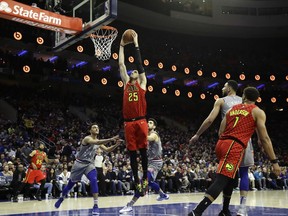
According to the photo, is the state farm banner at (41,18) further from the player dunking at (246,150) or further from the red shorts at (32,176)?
the player dunking at (246,150)

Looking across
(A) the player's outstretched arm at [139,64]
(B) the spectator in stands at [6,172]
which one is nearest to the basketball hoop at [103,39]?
(B) the spectator in stands at [6,172]

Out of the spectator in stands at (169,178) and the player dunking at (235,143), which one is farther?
the spectator in stands at (169,178)

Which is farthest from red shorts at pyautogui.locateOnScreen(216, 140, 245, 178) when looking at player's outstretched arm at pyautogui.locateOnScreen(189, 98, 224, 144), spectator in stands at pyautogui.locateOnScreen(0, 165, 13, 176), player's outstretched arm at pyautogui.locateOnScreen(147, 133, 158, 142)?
spectator in stands at pyautogui.locateOnScreen(0, 165, 13, 176)

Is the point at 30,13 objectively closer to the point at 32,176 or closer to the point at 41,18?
the point at 41,18

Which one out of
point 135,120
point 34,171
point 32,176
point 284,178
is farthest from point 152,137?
point 284,178

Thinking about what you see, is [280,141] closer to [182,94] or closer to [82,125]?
[182,94]

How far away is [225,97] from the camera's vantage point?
19.4 feet

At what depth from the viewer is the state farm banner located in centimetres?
1021

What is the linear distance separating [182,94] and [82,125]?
8105 millimetres

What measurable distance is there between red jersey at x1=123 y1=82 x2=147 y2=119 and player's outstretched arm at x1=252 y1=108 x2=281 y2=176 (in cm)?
190

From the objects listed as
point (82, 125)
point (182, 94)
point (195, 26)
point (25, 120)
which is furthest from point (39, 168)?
point (195, 26)

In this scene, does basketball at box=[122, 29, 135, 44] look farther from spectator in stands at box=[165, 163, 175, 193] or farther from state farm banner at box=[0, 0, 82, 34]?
spectator in stands at box=[165, 163, 175, 193]

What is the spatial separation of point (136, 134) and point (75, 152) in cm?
1153

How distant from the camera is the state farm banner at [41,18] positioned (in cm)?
1021
